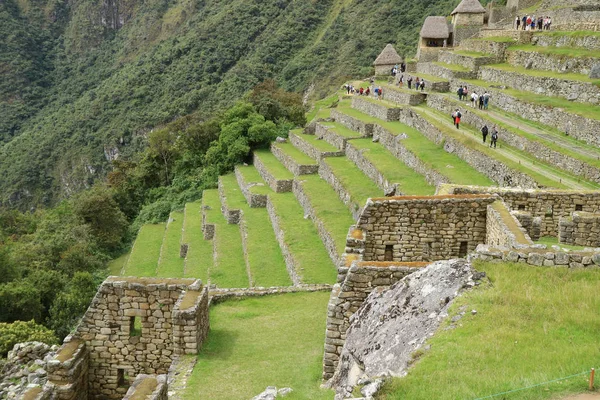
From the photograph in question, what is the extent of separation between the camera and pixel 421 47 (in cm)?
4194

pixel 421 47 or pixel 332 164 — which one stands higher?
pixel 421 47

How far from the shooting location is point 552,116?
20.8 metres

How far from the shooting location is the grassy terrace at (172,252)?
1019 inches

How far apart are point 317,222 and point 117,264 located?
1615 centimetres

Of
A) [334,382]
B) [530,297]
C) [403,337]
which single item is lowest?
[334,382]

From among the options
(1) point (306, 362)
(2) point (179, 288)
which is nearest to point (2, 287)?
(2) point (179, 288)

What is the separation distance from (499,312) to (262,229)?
20227mm

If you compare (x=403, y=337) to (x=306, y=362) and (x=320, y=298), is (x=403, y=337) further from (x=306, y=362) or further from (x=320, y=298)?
(x=320, y=298)

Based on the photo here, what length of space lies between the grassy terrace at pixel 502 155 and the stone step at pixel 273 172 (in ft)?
23.8

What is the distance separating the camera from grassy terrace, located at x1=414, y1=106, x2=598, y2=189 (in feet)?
51.9

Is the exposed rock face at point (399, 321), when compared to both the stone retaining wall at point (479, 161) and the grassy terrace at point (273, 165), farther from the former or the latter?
the grassy terrace at point (273, 165)

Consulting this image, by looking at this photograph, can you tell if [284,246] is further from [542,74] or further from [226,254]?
[542,74]

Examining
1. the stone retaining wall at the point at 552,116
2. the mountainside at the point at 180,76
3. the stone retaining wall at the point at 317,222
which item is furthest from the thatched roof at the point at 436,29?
the mountainside at the point at 180,76

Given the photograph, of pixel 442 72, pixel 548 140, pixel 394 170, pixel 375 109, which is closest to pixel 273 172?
pixel 375 109
